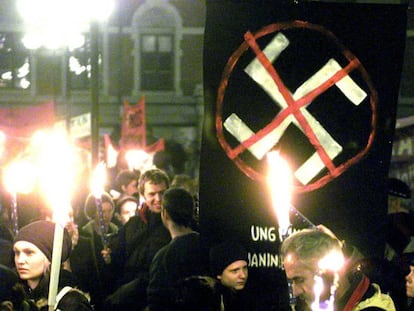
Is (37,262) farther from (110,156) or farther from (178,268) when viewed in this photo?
(110,156)

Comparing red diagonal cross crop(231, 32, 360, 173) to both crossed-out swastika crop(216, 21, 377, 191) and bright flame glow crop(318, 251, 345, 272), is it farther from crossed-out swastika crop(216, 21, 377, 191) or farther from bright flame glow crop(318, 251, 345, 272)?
bright flame glow crop(318, 251, 345, 272)

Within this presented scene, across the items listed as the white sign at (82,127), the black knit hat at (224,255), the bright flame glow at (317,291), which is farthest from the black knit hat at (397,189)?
the white sign at (82,127)

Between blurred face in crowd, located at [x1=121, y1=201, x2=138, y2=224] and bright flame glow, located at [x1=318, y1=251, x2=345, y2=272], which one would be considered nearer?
bright flame glow, located at [x1=318, y1=251, x2=345, y2=272]

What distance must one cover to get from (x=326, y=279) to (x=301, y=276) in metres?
0.09

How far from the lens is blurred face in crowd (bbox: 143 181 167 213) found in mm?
6484

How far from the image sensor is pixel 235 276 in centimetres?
473

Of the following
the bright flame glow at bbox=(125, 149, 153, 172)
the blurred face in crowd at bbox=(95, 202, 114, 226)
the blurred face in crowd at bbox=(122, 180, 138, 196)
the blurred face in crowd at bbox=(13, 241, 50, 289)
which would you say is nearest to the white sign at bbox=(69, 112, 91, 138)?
the bright flame glow at bbox=(125, 149, 153, 172)

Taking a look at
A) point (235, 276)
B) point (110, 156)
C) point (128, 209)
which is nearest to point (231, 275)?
point (235, 276)

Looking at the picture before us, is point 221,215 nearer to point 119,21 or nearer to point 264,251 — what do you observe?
point 264,251

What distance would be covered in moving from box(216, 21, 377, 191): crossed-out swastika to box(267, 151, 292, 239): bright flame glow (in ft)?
0.15

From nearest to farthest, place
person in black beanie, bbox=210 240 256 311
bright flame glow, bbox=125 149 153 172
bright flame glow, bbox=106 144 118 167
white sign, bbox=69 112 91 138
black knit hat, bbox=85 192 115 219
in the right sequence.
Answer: person in black beanie, bbox=210 240 256 311
black knit hat, bbox=85 192 115 219
bright flame glow, bbox=125 149 153 172
white sign, bbox=69 112 91 138
bright flame glow, bbox=106 144 118 167

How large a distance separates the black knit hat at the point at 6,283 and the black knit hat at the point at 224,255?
941 mm

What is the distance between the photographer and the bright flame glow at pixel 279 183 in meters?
4.19

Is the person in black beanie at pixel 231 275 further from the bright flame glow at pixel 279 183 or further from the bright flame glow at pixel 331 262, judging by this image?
the bright flame glow at pixel 331 262
